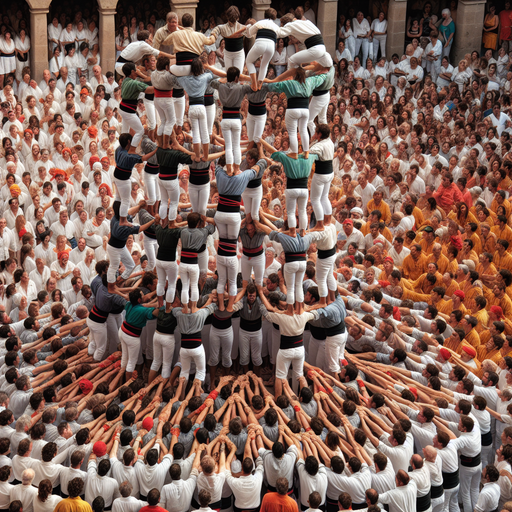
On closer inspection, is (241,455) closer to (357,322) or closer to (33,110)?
(357,322)

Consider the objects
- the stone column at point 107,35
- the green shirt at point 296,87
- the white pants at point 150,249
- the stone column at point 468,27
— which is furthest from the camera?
the stone column at point 468,27

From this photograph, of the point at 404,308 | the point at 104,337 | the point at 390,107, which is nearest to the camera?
the point at 104,337

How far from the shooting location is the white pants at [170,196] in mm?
14891

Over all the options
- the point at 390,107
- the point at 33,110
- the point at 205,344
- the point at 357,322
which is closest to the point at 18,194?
the point at 33,110

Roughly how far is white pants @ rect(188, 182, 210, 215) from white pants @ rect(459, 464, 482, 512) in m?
5.90

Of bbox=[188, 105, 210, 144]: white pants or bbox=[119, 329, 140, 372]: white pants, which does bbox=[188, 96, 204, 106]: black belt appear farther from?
bbox=[119, 329, 140, 372]: white pants

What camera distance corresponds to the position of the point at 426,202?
67.4ft

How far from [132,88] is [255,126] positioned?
2138mm

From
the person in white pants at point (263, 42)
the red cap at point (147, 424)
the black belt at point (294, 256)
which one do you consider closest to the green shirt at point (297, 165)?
the black belt at point (294, 256)

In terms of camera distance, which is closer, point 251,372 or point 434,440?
point 434,440

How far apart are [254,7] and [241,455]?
18.0m

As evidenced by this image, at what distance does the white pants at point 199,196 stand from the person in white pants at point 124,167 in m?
0.92

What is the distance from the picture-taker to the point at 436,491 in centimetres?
1352

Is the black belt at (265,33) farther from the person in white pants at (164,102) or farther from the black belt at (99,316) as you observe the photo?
Answer: the black belt at (99,316)
